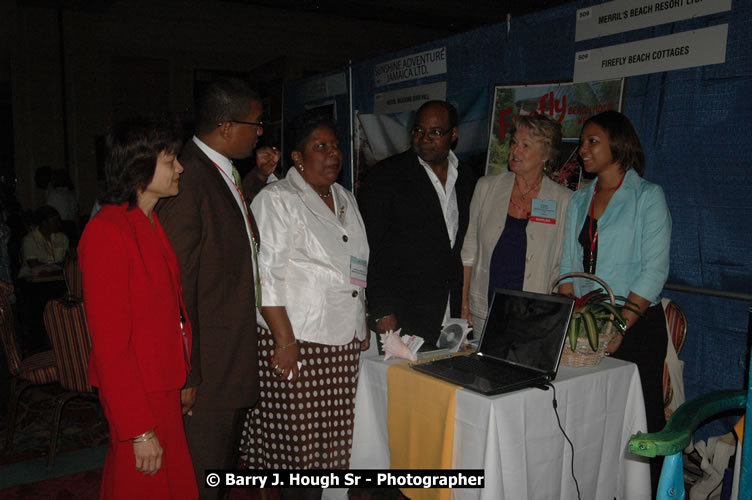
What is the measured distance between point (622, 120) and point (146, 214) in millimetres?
1945

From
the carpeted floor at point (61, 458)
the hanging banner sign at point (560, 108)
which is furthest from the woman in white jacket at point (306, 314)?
the hanging banner sign at point (560, 108)

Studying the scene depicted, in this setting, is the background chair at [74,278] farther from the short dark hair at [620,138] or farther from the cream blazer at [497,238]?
the short dark hair at [620,138]

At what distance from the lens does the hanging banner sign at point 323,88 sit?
5461 mm

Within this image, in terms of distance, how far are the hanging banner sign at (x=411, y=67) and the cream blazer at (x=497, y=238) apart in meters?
1.75

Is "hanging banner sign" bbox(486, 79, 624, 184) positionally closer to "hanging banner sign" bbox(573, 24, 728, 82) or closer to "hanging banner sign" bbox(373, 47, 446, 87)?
"hanging banner sign" bbox(573, 24, 728, 82)

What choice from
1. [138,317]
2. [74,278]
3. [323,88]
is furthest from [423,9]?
[138,317]

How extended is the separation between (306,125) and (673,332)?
1941 mm

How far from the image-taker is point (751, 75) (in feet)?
8.09

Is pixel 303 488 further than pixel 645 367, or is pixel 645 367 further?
pixel 645 367

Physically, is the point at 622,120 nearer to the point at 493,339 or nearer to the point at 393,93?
the point at 493,339

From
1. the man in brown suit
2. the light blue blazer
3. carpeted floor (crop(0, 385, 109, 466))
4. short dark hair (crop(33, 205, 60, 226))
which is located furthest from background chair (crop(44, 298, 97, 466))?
short dark hair (crop(33, 205, 60, 226))

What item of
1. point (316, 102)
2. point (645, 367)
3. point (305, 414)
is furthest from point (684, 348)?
point (316, 102)

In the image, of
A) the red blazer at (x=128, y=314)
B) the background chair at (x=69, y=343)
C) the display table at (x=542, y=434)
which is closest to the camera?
the red blazer at (x=128, y=314)

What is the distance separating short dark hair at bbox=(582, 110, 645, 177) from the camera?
2.46 meters
